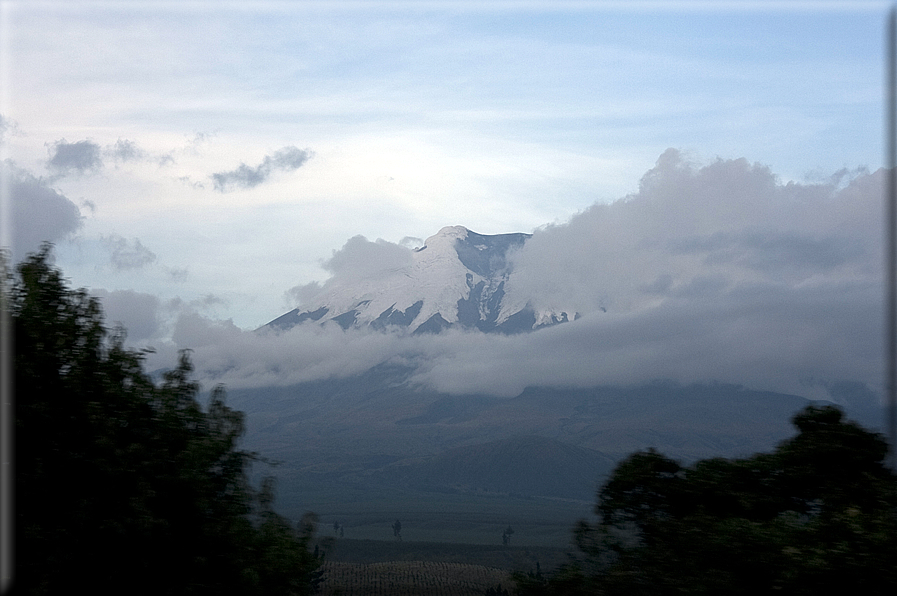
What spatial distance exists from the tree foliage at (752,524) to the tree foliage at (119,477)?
7.47m

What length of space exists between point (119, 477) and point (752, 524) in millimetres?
13085

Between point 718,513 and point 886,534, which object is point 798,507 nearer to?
point 718,513

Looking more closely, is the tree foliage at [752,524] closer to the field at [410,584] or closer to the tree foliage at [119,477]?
the tree foliage at [119,477]

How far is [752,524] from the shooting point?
17984 millimetres

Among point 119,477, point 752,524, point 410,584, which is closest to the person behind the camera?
point 119,477

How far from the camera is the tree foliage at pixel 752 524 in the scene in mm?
15859

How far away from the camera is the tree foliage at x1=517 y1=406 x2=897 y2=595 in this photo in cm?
1586

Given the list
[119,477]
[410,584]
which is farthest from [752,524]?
[410,584]

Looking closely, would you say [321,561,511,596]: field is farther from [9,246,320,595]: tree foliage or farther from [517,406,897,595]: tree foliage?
[9,246,320,595]: tree foliage

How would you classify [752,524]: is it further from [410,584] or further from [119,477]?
[410,584]

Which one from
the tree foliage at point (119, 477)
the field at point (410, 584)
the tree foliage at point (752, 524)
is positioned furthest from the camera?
the field at point (410, 584)

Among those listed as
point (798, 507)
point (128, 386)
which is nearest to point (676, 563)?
point (798, 507)

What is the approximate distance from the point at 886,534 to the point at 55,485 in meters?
15.8

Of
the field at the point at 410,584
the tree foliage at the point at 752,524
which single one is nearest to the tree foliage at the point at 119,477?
the tree foliage at the point at 752,524
